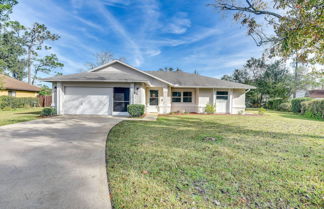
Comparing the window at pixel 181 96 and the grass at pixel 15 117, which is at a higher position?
the window at pixel 181 96

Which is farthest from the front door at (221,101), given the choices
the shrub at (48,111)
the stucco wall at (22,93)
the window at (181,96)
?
the stucco wall at (22,93)

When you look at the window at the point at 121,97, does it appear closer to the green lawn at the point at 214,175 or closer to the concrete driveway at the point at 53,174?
the concrete driveway at the point at 53,174

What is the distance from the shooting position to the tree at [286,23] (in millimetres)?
5289

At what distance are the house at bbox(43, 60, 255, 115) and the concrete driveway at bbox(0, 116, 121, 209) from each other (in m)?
6.28

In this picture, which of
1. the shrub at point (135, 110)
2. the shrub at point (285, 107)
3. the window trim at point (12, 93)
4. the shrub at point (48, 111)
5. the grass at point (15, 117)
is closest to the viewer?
the grass at point (15, 117)

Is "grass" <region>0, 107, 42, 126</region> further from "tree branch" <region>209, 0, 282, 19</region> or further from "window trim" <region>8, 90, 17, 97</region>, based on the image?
"tree branch" <region>209, 0, 282, 19</region>

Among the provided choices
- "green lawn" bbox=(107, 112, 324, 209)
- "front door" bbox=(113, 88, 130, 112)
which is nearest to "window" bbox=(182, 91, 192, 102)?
"front door" bbox=(113, 88, 130, 112)

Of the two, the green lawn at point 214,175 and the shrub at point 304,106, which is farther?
the shrub at point 304,106

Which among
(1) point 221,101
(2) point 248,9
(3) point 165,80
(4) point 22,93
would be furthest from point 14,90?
(2) point 248,9

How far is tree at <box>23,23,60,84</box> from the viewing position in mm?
27014

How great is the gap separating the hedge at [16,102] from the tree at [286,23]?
2187 cm

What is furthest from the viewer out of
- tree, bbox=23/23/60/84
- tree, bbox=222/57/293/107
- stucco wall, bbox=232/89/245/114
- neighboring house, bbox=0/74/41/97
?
tree, bbox=23/23/60/84

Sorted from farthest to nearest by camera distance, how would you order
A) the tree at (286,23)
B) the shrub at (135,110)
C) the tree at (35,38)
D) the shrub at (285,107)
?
1. the tree at (35,38)
2. the shrub at (285,107)
3. the shrub at (135,110)
4. the tree at (286,23)

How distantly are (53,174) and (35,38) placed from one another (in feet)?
118
